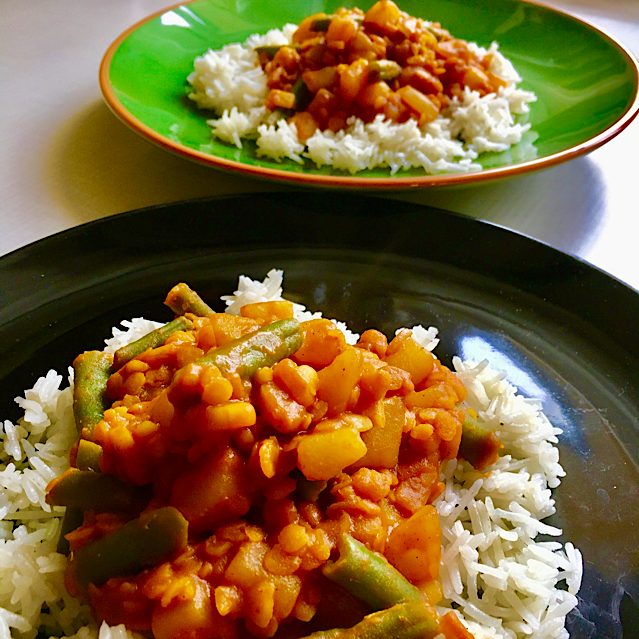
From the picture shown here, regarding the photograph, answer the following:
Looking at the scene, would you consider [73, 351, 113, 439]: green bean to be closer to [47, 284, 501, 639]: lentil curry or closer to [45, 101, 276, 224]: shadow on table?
[47, 284, 501, 639]: lentil curry

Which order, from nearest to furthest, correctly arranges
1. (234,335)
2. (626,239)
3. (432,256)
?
(234,335)
(432,256)
(626,239)

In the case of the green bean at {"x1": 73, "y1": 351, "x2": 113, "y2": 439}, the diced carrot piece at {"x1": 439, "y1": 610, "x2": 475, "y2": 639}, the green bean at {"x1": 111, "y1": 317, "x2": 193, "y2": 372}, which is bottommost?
the green bean at {"x1": 73, "y1": 351, "x2": 113, "y2": 439}

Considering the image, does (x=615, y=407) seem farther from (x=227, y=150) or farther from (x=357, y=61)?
(x=357, y=61)

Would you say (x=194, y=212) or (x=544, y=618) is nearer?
(x=544, y=618)

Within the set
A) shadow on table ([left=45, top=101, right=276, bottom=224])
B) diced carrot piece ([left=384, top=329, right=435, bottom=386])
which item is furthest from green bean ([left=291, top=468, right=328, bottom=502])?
shadow on table ([left=45, top=101, right=276, bottom=224])

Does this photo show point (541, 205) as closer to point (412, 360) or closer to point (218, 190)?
point (218, 190)

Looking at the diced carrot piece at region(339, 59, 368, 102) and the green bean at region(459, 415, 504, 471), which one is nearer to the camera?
the green bean at region(459, 415, 504, 471)

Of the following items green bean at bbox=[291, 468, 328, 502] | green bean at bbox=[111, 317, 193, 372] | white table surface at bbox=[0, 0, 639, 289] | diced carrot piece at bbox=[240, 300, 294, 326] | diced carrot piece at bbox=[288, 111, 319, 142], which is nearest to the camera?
green bean at bbox=[291, 468, 328, 502]

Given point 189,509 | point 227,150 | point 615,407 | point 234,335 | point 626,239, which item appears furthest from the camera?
point 227,150

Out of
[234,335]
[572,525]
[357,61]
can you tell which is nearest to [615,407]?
[572,525]
